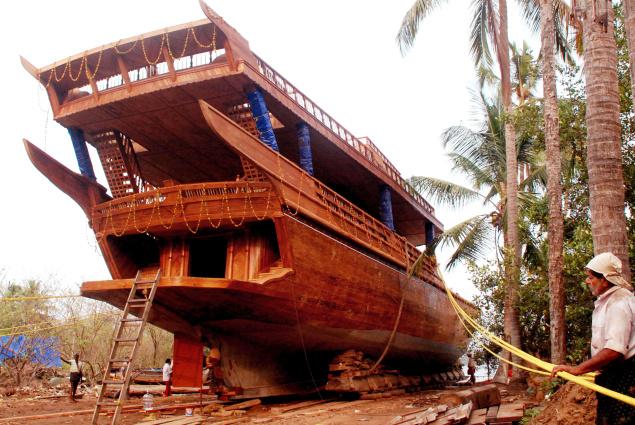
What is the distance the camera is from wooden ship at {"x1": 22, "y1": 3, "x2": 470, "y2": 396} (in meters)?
7.78

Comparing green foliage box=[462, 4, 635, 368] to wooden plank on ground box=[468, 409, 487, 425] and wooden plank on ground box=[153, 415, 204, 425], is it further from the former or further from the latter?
wooden plank on ground box=[153, 415, 204, 425]

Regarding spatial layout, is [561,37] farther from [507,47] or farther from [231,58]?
[231,58]

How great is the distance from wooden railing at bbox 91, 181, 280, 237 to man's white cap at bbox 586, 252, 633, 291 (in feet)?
18.6

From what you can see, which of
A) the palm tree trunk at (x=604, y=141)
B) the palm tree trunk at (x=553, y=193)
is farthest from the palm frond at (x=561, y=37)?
the palm tree trunk at (x=604, y=141)

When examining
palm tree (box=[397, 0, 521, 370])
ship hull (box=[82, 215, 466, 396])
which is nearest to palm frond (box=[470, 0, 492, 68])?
palm tree (box=[397, 0, 521, 370])

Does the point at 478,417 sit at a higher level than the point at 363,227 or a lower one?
lower

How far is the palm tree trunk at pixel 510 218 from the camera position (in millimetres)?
10703

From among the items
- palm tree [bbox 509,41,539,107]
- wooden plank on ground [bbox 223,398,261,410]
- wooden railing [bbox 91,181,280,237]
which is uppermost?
palm tree [bbox 509,41,539,107]

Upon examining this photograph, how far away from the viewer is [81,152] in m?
9.32

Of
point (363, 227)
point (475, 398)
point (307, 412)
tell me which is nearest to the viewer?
point (475, 398)

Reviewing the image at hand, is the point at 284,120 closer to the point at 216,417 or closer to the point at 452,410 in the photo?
the point at 216,417

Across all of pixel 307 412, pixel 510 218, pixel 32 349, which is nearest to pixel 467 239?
pixel 510 218

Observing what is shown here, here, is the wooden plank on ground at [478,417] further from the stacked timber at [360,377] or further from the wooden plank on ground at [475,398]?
the stacked timber at [360,377]

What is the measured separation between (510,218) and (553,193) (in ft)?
13.3
